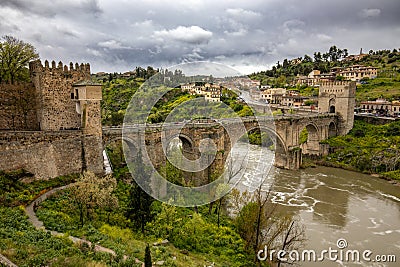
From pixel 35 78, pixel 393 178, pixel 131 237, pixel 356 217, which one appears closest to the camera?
pixel 131 237

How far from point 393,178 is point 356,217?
11.7 m

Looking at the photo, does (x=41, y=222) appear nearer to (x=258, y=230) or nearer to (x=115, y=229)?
(x=115, y=229)

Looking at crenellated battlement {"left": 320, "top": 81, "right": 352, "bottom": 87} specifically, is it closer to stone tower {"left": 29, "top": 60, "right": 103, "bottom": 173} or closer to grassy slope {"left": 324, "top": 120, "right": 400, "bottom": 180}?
grassy slope {"left": 324, "top": 120, "right": 400, "bottom": 180}

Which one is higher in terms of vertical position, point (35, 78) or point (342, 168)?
point (35, 78)

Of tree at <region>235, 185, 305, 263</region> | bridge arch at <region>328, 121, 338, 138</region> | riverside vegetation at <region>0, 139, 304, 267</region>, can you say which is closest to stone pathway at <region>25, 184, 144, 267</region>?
riverside vegetation at <region>0, 139, 304, 267</region>

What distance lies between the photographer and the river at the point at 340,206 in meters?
20.1

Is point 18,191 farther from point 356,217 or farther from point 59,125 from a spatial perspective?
point 356,217

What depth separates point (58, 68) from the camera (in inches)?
788

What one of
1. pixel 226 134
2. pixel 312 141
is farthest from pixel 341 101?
pixel 226 134

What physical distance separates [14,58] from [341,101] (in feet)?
133

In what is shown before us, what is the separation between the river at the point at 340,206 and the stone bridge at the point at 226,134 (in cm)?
362

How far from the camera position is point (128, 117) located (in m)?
35.4

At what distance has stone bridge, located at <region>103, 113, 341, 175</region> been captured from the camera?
23.9 meters

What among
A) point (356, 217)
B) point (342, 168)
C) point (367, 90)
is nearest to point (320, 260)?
point (356, 217)
